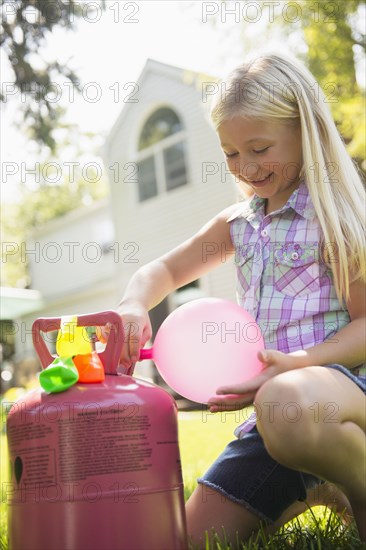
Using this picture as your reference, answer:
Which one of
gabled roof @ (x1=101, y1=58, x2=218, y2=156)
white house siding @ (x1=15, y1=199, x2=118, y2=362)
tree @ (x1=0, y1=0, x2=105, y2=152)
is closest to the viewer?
tree @ (x1=0, y1=0, x2=105, y2=152)

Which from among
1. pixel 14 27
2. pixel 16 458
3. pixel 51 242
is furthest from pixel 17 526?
pixel 51 242

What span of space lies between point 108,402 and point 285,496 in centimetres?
91

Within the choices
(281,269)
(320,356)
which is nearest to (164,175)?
(281,269)

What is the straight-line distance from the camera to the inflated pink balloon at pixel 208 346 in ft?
6.56

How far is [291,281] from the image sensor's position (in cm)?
228

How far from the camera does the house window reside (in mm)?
12500

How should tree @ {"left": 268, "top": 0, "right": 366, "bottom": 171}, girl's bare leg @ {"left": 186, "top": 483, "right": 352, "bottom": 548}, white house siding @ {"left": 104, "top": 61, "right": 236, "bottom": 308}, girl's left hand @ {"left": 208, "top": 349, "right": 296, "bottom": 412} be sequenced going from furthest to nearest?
white house siding @ {"left": 104, "top": 61, "right": 236, "bottom": 308} → tree @ {"left": 268, "top": 0, "right": 366, "bottom": 171} → girl's bare leg @ {"left": 186, "top": 483, "right": 352, "bottom": 548} → girl's left hand @ {"left": 208, "top": 349, "right": 296, "bottom": 412}

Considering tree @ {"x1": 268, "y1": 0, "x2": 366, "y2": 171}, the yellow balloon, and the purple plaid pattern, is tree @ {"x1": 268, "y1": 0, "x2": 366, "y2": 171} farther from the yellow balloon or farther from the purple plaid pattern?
the yellow balloon

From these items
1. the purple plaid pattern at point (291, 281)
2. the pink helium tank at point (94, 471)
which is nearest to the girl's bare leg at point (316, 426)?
the pink helium tank at point (94, 471)

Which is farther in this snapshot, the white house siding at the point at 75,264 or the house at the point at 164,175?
the white house siding at the point at 75,264

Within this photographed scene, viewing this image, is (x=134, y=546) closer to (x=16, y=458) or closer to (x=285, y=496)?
(x=16, y=458)

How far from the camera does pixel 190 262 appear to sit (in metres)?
2.55

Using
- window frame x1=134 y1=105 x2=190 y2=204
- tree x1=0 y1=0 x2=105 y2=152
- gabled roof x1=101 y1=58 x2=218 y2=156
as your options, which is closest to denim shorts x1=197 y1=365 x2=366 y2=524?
tree x1=0 y1=0 x2=105 y2=152

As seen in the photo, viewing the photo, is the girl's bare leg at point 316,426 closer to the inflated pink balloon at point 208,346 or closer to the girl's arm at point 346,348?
the girl's arm at point 346,348
